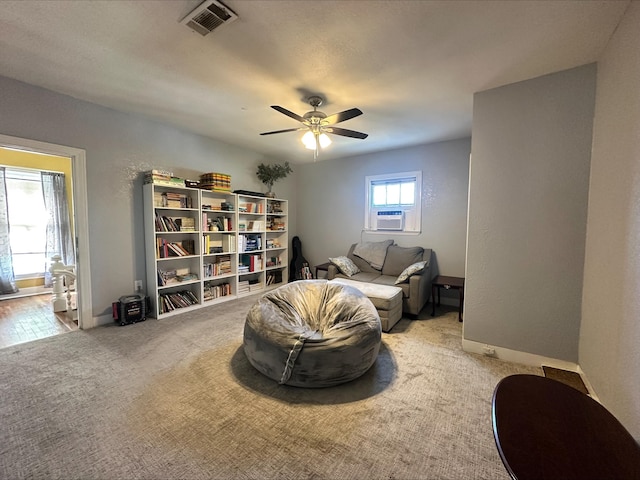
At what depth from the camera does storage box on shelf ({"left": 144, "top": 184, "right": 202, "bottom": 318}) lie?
342 centimetres

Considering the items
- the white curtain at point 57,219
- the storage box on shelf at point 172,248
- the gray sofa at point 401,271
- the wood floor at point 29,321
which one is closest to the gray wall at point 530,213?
the gray sofa at point 401,271

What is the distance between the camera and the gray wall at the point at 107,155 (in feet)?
8.63

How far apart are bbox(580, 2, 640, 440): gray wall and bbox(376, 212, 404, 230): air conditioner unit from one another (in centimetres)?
256

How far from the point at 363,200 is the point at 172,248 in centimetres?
321

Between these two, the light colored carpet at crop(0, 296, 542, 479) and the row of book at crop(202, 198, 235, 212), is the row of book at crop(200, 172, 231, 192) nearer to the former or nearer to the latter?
the row of book at crop(202, 198, 235, 212)

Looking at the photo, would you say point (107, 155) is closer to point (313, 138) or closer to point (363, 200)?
point (313, 138)

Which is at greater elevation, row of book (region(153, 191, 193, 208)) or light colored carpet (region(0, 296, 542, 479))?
row of book (region(153, 191, 193, 208))

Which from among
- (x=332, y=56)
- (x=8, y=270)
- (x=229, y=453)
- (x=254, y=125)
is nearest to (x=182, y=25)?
(x=332, y=56)

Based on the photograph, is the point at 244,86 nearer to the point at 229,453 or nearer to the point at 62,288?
the point at 229,453

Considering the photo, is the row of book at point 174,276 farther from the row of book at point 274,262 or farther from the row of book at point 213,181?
the row of book at point 274,262

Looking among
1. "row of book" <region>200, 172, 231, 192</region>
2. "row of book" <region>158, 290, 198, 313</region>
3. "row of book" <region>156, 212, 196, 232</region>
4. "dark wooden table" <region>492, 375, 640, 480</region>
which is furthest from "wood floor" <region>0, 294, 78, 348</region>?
"dark wooden table" <region>492, 375, 640, 480</region>

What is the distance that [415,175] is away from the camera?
439cm

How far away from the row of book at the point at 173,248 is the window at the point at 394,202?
294 cm

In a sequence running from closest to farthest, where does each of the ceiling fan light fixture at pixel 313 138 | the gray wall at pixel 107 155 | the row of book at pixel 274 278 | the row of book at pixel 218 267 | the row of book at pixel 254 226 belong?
the gray wall at pixel 107 155 < the ceiling fan light fixture at pixel 313 138 < the row of book at pixel 218 267 < the row of book at pixel 254 226 < the row of book at pixel 274 278
